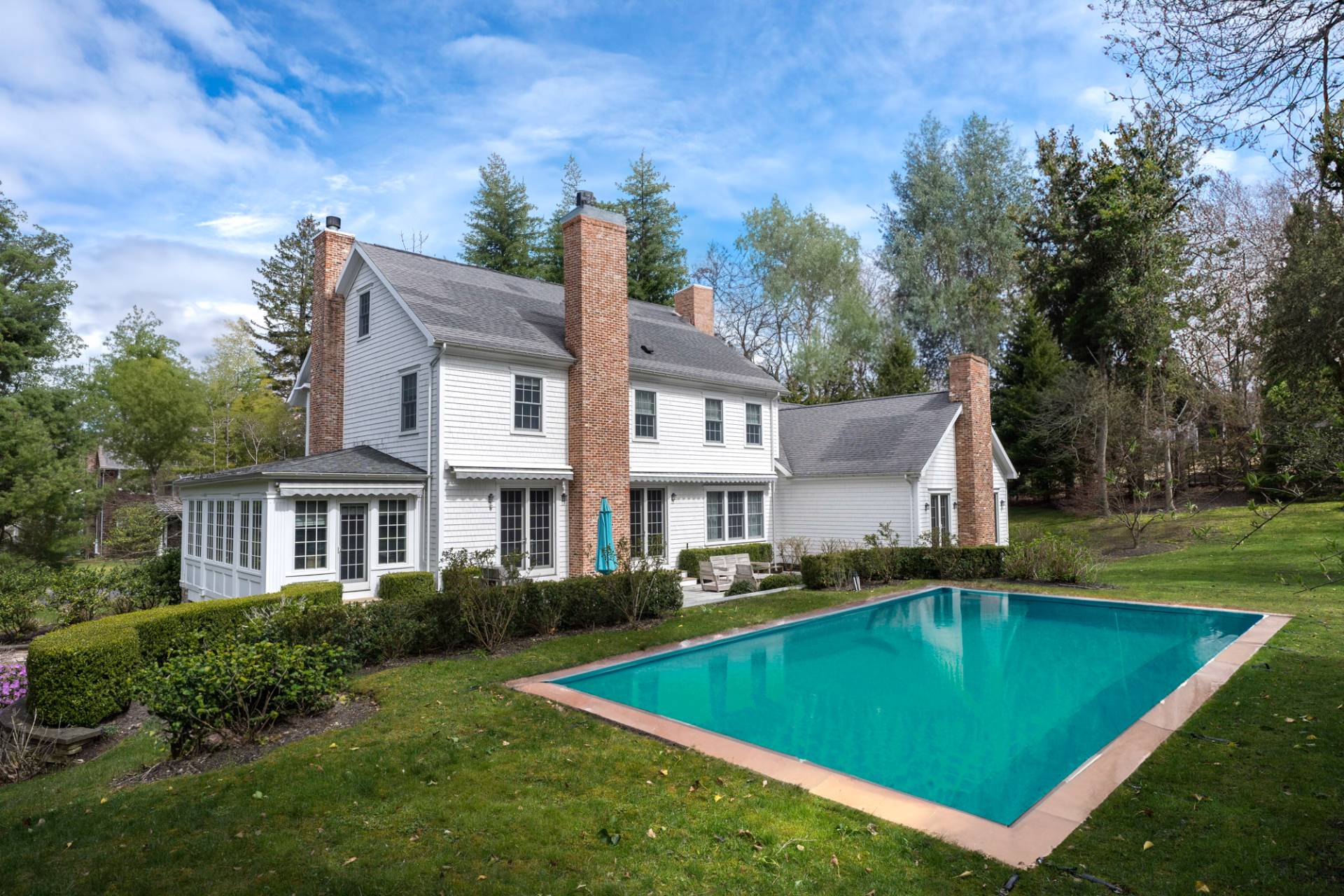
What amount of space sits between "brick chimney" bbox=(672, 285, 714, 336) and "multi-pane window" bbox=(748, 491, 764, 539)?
6.78m

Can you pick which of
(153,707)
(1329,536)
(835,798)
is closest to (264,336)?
(153,707)

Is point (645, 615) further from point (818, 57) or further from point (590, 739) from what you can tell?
point (818, 57)

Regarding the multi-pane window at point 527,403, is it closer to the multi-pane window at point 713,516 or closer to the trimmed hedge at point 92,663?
the multi-pane window at point 713,516

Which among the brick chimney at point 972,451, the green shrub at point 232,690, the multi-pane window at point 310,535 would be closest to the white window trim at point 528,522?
the multi-pane window at point 310,535

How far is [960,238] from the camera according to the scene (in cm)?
4106

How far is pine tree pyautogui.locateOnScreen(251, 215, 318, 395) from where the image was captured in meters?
46.0

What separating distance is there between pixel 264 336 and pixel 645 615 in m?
42.6

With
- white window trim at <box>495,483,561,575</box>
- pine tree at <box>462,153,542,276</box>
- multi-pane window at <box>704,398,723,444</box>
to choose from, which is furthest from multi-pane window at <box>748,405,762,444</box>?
pine tree at <box>462,153,542,276</box>

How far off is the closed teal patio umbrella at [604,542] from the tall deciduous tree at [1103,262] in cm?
2278

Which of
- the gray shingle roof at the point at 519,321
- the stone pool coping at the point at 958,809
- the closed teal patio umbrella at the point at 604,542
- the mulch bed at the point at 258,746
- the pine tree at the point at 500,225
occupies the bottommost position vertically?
the stone pool coping at the point at 958,809

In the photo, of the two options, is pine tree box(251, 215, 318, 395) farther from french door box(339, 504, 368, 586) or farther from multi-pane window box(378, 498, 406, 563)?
french door box(339, 504, 368, 586)

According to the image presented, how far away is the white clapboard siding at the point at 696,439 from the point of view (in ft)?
67.8

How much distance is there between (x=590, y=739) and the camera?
23.9ft

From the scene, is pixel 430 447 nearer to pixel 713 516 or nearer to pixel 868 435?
pixel 713 516
